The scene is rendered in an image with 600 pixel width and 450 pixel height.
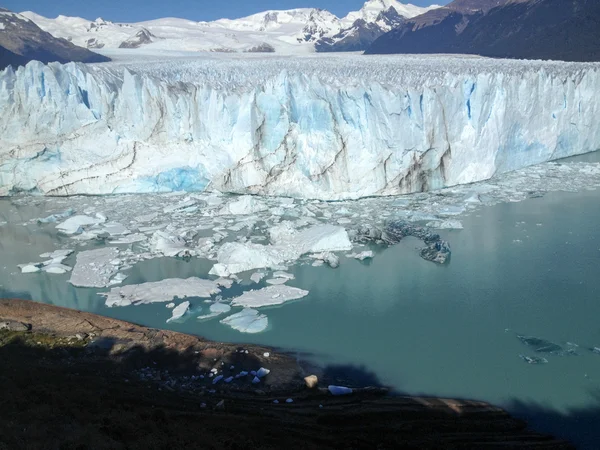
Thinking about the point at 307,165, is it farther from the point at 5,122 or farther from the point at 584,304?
the point at 5,122

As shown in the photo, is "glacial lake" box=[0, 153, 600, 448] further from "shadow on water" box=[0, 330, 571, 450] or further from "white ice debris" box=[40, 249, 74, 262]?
"shadow on water" box=[0, 330, 571, 450]

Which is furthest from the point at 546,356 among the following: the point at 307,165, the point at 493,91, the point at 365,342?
the point at 493,91

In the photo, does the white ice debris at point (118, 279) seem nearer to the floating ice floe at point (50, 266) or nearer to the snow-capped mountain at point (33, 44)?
the floating ice floe at point (50, 266)

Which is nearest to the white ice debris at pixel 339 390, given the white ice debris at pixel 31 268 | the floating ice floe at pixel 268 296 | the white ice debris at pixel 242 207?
the floating ice floe at pixel 268 296

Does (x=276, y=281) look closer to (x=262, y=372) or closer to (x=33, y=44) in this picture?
(x=262, y=372)

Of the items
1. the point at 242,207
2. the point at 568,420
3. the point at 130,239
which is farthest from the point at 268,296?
the point at 242,207

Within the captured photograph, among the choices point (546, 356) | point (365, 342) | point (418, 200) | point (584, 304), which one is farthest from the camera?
point (418, 200)

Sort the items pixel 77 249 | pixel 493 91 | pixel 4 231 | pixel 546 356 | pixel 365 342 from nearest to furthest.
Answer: pixel 546 356, pixel 365 342, pixel 77 249, pixel 4 231, pixel 493 91
